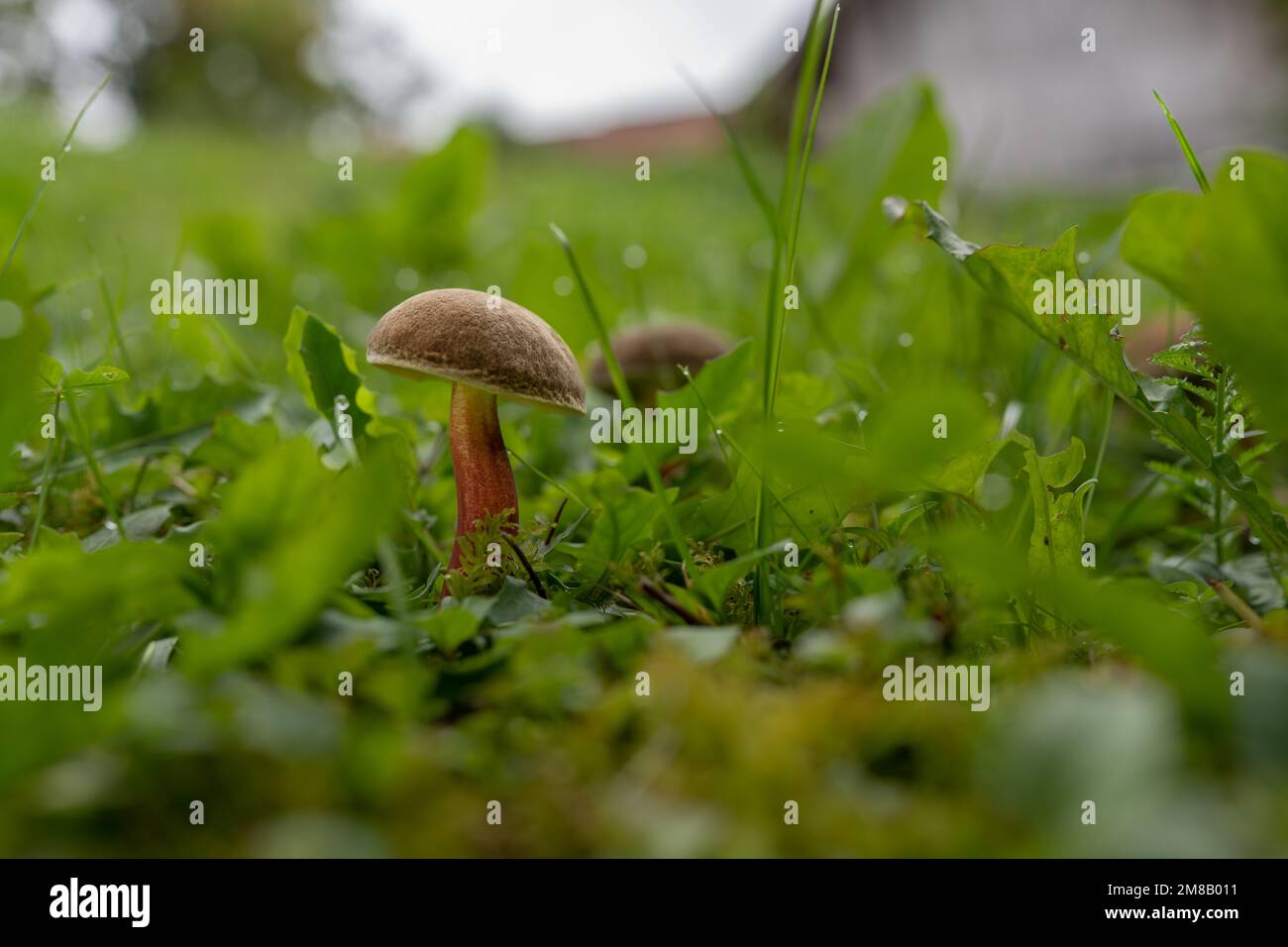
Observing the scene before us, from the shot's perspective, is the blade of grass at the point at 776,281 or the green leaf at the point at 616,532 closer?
the blade of grass at the point at 776,281

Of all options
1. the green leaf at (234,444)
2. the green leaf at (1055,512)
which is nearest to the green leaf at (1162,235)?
the green leaf at (1055,512)

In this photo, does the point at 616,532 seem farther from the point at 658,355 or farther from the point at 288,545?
the point at 658,355

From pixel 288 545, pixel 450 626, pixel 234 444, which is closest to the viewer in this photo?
pixel 288 545

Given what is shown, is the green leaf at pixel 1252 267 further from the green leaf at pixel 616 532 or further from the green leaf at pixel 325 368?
the green leaf at pixel 325 368

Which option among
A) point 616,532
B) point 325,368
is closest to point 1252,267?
point 616,532

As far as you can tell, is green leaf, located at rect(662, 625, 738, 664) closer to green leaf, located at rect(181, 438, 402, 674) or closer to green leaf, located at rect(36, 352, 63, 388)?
green leaf, located at rect(181, 438, 402, 674)

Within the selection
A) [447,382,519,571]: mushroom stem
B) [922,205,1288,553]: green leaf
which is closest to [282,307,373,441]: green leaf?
[447,382,519,571]: mushroom stem
